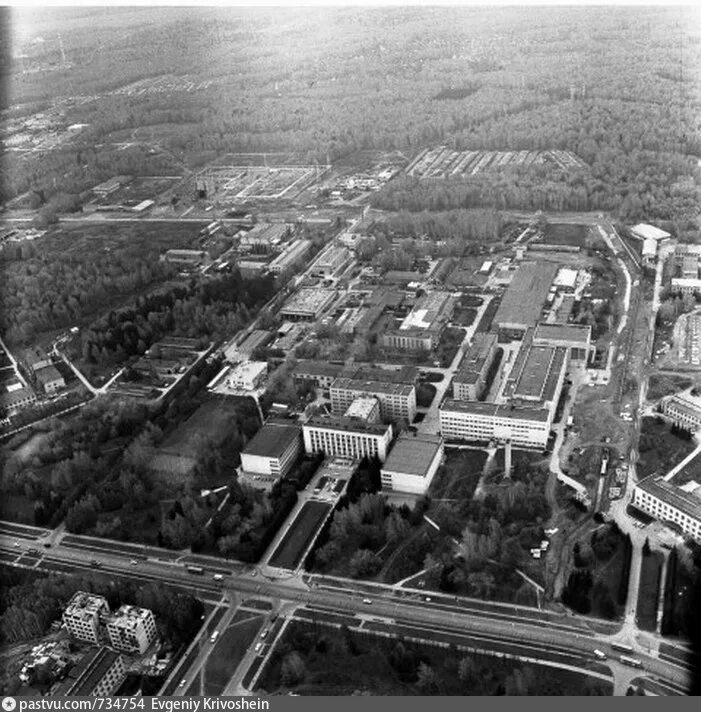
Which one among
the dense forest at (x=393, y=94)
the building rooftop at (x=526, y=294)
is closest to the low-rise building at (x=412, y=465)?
the building rooftop at (x=526, y=294)

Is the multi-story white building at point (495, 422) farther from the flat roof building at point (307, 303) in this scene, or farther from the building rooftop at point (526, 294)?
the flat roof building at point (307, 303)

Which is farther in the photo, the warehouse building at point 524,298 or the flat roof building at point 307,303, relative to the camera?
the flat roof building at point 307,303

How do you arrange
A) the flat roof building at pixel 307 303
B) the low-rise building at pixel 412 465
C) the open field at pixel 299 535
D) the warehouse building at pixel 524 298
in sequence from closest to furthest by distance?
the open field at pixel 299 535
the low-rise building at pixel 412 465
the warehouse building at pixel 524 298
the flat roof building at pixel 307 303

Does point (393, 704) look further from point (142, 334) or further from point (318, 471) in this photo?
point (142, 334)

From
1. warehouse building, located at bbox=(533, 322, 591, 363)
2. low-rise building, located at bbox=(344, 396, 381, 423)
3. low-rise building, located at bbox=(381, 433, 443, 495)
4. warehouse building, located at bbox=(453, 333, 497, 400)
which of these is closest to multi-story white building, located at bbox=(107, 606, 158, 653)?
low-rise building, located at bbox=(381, 433, 443, 495)

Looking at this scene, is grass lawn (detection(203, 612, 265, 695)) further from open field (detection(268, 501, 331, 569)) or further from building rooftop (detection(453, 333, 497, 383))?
building rooftop (detection(453, 333, 497, 383))

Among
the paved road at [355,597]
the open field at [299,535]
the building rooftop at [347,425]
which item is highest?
the building rooftop at [347,425]

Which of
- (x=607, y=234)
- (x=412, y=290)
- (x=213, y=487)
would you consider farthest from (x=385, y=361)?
(x=607, y=234)
